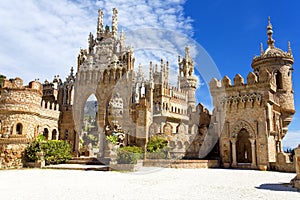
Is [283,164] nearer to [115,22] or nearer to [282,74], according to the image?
[282,74]

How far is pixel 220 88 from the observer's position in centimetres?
2577

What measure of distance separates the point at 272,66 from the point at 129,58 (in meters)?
18.0

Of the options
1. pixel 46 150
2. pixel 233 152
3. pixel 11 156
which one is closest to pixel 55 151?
pixel 46 150

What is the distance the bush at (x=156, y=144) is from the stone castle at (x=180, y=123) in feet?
3.25

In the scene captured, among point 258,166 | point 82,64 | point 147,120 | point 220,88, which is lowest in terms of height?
point 258,166

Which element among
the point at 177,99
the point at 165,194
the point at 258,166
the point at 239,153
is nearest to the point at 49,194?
the point at 165,194

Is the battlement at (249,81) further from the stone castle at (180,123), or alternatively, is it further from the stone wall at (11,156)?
the stone wall at (11,156)

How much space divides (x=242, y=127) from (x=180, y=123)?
713 cm

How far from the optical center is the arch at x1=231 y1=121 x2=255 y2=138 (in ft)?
74.9

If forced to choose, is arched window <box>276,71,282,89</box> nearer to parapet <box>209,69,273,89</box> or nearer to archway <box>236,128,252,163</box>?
parapet <box>209,69,273,89</box>

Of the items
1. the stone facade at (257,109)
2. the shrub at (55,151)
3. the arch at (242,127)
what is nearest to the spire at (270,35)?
the stone facade at (257,109)

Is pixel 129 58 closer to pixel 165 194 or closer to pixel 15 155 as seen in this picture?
pixel 15 155

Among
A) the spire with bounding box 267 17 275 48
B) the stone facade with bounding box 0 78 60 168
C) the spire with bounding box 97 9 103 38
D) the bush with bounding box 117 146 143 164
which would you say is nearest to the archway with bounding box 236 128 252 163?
the spire with bounding box 267 17 275 48

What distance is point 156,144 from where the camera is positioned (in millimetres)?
24719
